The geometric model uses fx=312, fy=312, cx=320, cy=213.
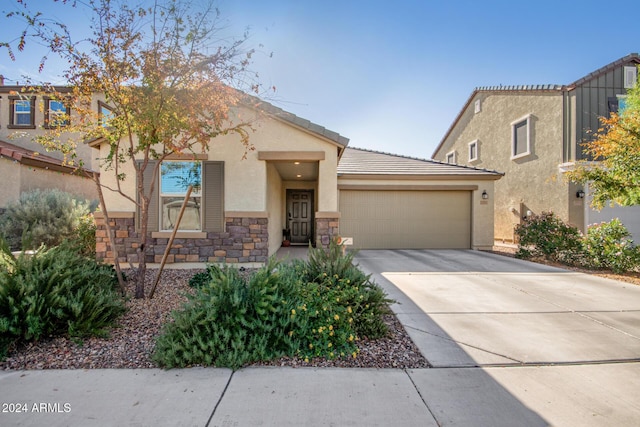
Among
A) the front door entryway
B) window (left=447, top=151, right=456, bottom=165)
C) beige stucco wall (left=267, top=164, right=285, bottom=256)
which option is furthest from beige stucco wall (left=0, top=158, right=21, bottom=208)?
window (left=447, top=151, right=456, bottom=165)

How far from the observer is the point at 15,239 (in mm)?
9117

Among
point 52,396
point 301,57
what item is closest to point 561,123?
point 301,57

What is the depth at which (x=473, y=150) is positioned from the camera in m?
17.1

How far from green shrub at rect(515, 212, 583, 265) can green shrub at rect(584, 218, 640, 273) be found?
28 centimetres

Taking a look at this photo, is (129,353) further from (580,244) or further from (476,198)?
(476,198)

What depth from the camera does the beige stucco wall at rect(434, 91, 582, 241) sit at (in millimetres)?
12392

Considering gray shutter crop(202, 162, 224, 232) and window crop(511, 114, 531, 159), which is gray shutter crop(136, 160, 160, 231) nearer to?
gray shutter crop(202, 162, 224, 232)

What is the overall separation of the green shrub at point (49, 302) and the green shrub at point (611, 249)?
33.1ft

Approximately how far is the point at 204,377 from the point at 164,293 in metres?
2.73

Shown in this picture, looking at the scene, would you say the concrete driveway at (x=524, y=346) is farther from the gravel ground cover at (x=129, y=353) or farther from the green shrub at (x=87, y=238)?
the green shrub at (x=87, y=238)

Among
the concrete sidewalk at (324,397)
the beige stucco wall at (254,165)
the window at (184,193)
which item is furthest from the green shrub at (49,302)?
the beige stucco wall at (254,165)

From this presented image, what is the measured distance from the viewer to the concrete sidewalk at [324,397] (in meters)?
2.28

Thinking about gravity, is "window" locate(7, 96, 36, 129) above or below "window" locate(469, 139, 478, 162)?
above

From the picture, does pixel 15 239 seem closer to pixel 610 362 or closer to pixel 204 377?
pixel 204 377
